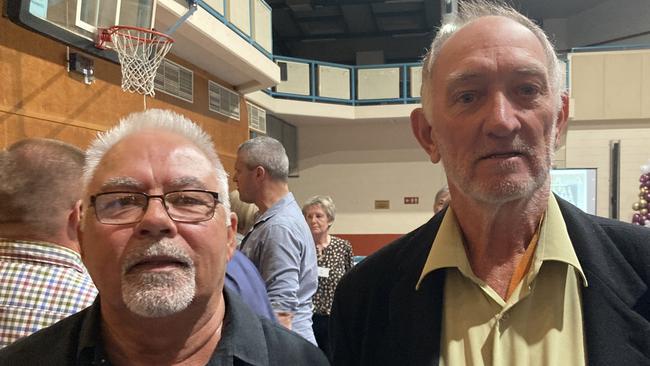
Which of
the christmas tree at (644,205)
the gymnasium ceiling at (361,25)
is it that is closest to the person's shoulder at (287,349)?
the christmas tree at (644,205)

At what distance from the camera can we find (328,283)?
4496 mm

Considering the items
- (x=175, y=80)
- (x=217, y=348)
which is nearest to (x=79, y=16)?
(x=175, y=80)

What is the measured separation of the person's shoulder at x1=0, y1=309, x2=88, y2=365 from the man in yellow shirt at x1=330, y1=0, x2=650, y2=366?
74 centimetres

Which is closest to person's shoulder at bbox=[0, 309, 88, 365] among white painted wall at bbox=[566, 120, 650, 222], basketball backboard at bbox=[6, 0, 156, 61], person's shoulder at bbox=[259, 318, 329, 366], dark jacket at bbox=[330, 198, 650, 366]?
person's shoulder at bbox=[259, 318, 329, 366]

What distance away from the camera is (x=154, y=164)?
4.07ft

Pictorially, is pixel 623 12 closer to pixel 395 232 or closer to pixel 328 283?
pixel 395 232

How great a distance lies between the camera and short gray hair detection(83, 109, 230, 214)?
130 cm

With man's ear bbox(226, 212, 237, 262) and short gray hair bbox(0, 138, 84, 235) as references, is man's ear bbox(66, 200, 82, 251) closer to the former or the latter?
short gray hair bbox(0, 138, 84, 235)

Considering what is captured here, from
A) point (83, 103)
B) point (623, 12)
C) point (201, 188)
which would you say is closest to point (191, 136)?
point (201, 188)

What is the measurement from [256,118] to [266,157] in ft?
23.0

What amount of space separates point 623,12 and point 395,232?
8.29 meters

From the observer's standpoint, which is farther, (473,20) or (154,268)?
(473,20)

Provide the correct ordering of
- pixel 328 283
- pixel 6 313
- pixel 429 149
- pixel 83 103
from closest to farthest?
pixel 429 149, pixel 6 313, pixel 328 283, pixel 83 103

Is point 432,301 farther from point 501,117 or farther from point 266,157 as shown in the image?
point 266,157
